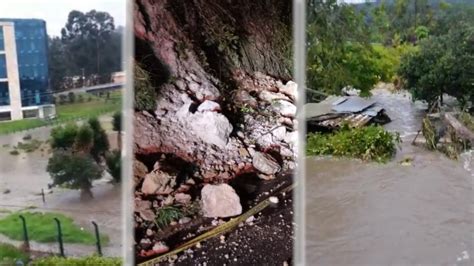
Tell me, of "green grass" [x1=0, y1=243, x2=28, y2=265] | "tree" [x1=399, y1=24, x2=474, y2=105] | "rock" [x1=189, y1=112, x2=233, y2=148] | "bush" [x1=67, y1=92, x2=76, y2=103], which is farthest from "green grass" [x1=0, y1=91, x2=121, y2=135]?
"tree" [x1=399, y1=24, x2=474, y2=105]

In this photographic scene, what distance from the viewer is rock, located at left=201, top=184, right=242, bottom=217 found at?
1726mm

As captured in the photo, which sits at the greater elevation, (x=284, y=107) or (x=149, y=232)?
(x=284, y=107)

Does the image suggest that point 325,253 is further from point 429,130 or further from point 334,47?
point 334,47

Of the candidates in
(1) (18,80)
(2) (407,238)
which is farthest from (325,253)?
(1) (18,80)

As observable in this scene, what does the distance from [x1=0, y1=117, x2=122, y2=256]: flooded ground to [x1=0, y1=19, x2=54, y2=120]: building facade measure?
0.07 metres

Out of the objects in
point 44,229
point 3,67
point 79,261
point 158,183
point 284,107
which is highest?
point 3,67

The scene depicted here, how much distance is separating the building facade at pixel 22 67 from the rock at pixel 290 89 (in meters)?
0.71

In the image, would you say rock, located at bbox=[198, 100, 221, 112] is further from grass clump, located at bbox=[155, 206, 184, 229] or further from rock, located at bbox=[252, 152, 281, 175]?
grass clump, located at bbox=[155, 206, 184, 229]

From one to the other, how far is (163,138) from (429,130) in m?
0.81

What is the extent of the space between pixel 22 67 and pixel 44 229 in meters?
0.48

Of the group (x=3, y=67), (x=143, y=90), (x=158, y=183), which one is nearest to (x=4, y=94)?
(x=3, y=67)

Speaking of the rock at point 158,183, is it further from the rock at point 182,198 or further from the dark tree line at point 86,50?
the dark tree line at point 86,50

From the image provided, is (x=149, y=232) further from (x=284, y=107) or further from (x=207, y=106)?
(x=284, y=107)

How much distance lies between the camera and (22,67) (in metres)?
1.70
